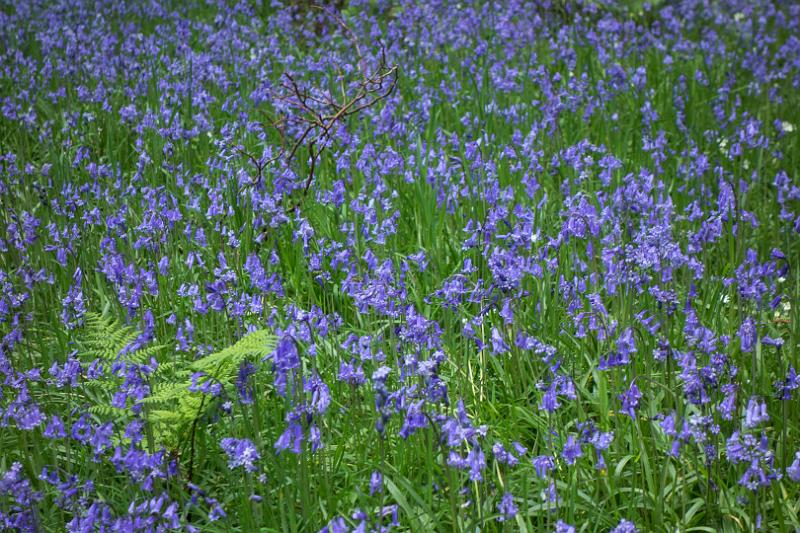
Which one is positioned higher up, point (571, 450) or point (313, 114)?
point (313, 114)

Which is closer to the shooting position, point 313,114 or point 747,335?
point 747,335

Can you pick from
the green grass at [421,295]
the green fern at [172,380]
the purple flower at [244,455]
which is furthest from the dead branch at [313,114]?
the purple flower at [244,455]

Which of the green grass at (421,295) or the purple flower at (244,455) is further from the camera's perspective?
the green grass at (421,295)

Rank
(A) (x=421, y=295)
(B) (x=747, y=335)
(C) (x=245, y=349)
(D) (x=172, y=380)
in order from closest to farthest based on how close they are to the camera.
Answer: (B) (x=747, y=335) → (C) (x=245, y=349) → (D) (x=172, y=380) → (A) (x=421, y=295)

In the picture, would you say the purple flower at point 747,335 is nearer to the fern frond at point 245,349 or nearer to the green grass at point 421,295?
the green grass at point 421,295

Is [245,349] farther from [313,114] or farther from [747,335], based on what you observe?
[313,114]

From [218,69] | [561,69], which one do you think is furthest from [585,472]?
[561,69]

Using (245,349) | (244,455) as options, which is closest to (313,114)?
(245,349)

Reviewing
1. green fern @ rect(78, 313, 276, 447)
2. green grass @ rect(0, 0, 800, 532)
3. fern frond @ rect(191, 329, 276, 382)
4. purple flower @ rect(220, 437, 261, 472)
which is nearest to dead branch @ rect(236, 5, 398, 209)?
green grass @ rect(0, 0, 800, 532)

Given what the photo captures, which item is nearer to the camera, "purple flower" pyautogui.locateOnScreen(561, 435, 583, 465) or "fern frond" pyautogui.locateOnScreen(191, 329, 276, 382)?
"purple flower" pyautogui.locateOnScreen(561, 435, 583, 465)

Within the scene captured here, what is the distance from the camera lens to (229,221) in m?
4.46

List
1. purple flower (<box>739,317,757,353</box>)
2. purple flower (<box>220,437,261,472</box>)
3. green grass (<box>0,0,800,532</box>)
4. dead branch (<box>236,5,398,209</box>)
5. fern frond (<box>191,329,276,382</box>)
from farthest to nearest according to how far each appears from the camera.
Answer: dead branch (<box>236,5,398,209</box>)
green grass (<box>0,0,800,532</box>)
fern frond (<box>191,329,276,382</box>)
purple flower (<box>739,317,757,353</box>)
purple flower (<box>220,437,261,472</box>)

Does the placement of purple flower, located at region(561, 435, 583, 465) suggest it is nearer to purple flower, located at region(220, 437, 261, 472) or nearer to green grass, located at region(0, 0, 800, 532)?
green grass, located at region(0, 0, 800, 532)

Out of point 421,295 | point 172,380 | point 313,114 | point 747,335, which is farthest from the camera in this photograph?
point 313,114
